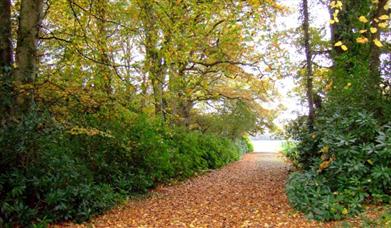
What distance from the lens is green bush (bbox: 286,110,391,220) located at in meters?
5.16

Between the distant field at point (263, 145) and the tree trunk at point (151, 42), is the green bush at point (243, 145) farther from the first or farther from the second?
the tree trunk at point (151, 42)

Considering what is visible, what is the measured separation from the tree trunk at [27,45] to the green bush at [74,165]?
866mm

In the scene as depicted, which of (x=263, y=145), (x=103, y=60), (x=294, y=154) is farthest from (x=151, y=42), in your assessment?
(x=263, y=145)

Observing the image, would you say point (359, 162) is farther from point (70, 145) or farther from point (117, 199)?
point (70, 145)

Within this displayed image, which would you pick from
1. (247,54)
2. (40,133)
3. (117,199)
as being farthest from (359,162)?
(247,54)

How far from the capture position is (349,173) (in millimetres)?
5699

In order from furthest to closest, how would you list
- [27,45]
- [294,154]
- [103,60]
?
1. [294,154]
2. [103,60]
3. [27,45]

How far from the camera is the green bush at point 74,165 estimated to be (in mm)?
4766

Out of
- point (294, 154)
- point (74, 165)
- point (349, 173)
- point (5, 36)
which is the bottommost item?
point (349, 173)

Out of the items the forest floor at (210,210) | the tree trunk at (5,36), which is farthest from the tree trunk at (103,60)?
the forest floor at (210,210)

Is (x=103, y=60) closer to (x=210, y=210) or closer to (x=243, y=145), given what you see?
(x=210, y=210)

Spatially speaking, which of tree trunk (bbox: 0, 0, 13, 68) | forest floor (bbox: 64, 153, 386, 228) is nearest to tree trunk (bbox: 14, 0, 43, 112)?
tree trunk (bbox: 0, 0, 13, 68)

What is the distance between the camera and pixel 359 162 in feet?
18.4

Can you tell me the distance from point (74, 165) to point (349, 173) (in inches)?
186
